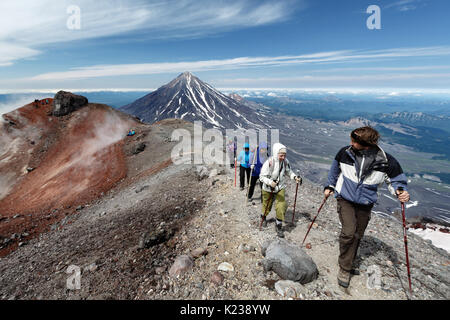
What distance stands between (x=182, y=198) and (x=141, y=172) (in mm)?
10372

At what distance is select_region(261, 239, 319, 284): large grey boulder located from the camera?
14.3 ft

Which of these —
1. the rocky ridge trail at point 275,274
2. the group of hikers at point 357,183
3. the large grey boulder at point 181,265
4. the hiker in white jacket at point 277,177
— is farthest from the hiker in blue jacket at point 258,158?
the large grey boulder at point 181,265

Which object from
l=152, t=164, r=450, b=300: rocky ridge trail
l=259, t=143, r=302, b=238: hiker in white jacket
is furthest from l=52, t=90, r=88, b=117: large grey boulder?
l=259, t=143, r=302, b=238: hiker in white jacket

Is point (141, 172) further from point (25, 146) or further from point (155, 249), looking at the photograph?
point (25, 146)

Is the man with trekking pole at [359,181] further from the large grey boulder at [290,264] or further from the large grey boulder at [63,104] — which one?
the large grey boulder at [63,104]

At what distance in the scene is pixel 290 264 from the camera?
174 inches

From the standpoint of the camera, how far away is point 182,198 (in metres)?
9.48

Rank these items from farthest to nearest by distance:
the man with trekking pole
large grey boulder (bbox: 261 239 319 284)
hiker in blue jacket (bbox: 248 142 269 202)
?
hiker in blue jacket (bbox: 248 142 269 202)
large grey boulder (bbox: 261 239 319 284)
the man with trekking pole

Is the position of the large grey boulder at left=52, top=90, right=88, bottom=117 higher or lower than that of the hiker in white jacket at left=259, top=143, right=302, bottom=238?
higher

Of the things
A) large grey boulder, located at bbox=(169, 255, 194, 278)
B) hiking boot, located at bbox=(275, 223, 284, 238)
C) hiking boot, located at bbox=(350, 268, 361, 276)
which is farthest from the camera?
hiking boot, located at bbox=(275, 223, 284, 238)

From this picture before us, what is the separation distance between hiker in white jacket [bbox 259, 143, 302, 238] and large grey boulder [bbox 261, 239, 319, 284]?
1449 mm

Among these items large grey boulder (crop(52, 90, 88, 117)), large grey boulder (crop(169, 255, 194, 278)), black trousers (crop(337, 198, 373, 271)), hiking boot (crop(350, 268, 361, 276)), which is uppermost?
large grey boulder (crop(52, 90, 88, 117))

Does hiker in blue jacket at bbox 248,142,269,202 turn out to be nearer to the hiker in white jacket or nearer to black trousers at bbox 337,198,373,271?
the hiker in white jacket

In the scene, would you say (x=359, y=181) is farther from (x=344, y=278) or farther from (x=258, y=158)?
(x=258, y=158)
